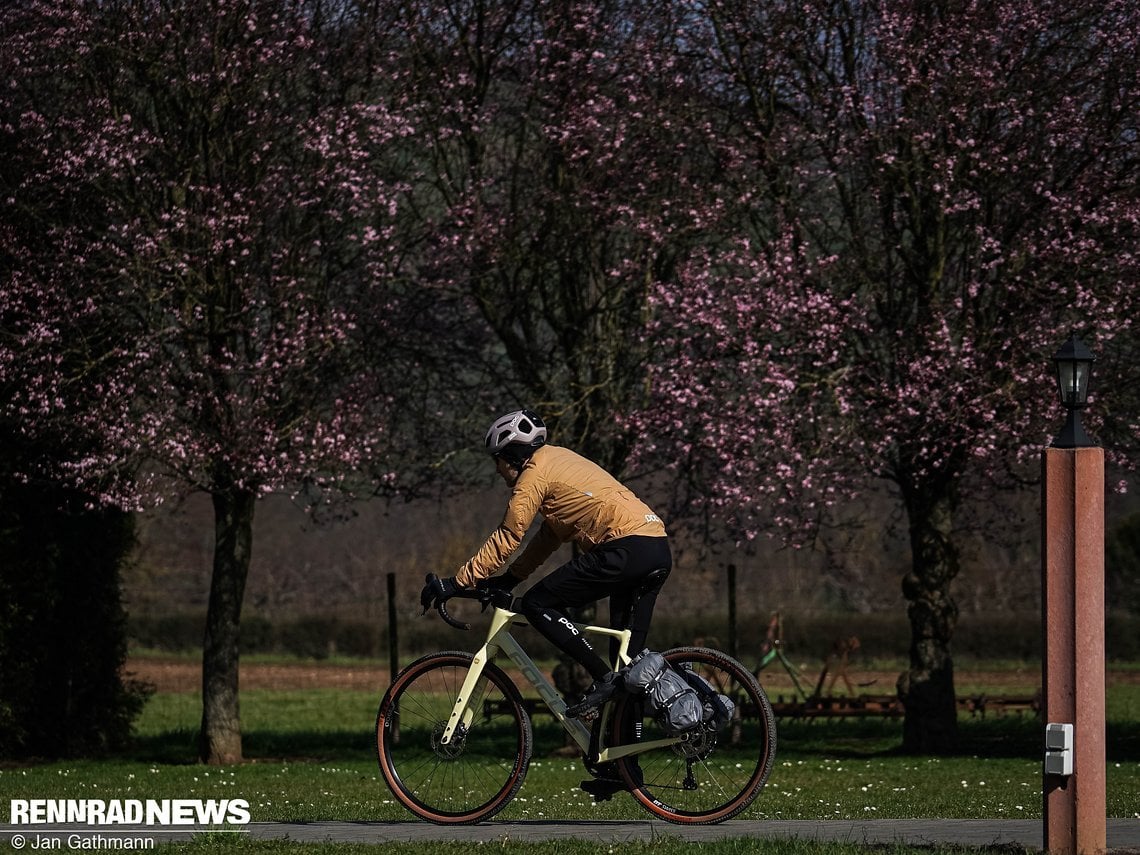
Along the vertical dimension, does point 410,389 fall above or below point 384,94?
below

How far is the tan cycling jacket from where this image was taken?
780 cm

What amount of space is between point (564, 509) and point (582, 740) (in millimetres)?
1194

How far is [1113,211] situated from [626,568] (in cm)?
1139

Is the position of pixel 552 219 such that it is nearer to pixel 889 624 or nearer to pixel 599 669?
pixel 599 669

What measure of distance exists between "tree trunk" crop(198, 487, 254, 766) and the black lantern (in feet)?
44.1

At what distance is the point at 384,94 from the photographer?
19.6 metres

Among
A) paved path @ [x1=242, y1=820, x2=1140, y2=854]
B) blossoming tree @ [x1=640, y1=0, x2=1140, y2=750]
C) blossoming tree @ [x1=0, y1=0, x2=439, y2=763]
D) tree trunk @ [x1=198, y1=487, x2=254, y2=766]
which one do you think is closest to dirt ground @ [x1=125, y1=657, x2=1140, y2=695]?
tree trunk @ [x1=198, y1=487, x2=254, y2=766]

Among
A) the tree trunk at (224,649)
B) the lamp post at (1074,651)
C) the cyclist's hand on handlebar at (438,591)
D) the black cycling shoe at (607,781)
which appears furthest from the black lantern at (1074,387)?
the tree trunk at (224,649)

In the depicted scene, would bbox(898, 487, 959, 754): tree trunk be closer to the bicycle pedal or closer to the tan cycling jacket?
the bicycle pedal

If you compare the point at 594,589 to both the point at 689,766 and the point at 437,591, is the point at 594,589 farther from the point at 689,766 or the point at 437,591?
the point at 689,766

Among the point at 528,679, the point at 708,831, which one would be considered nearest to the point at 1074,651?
the point at 708,831

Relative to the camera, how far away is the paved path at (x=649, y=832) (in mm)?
7625

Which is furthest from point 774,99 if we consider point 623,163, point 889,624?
point 889,624

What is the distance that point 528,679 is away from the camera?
824 centimetres
